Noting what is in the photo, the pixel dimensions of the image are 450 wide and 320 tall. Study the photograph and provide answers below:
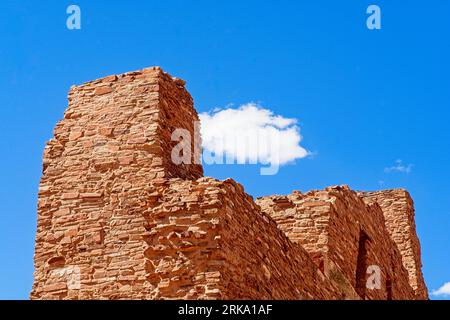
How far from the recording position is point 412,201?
24531 mm

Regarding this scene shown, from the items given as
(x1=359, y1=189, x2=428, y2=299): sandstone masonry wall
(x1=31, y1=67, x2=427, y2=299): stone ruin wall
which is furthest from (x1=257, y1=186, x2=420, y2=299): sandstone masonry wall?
(x1=359, y1=189, x2=428, y2=299): sandstone masonry wall

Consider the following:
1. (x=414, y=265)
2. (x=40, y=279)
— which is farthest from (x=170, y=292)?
(x=414, y=265)

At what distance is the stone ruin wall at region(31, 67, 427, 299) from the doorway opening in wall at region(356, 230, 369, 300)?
293cm

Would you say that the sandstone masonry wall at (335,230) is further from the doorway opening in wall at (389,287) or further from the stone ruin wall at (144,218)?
the stone ruin wall at (144,218)

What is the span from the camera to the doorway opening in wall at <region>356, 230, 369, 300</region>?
56.3 feet

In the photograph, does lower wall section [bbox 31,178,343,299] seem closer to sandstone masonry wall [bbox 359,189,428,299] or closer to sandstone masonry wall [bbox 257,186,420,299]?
sandstone masonry wall [bbox 257,186,420,299]

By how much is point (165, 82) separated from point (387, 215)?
1211cm

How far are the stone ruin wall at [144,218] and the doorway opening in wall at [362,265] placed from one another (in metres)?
2.93

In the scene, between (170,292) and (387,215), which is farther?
(387,215)

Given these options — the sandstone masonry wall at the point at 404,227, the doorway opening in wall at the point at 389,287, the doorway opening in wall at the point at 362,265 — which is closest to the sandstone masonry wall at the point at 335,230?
the doorway opening in wall at the point at 362,265

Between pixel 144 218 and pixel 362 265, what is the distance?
6.64 meters

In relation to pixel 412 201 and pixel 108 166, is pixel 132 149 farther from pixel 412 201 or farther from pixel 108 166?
pixel 412 201

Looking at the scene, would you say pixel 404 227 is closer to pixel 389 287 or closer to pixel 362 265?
pixel 389 287

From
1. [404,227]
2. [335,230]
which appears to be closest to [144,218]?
[335,230]
